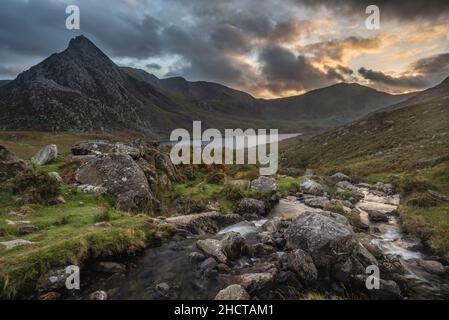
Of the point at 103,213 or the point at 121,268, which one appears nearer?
the point at 121,268

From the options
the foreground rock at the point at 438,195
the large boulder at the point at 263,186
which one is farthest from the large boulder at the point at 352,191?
the large boulder at the point at 263,186

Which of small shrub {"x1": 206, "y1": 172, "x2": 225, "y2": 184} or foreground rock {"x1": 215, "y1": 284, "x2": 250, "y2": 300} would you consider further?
small shrub {"x1": 206, "y1": 172, "x2": 225, "y2": 184}

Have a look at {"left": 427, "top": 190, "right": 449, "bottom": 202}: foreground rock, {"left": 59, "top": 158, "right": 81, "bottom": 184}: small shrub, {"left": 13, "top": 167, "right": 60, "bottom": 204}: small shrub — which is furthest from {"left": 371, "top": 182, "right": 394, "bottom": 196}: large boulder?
{"left": 13, "top": 167, "right": 60, "bottom": 204}: small shrub

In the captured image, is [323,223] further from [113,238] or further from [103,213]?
[103,213]

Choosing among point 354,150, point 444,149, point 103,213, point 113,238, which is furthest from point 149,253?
point 354,150

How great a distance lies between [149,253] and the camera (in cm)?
1578

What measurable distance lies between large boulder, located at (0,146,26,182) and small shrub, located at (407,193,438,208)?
3056 centimetres

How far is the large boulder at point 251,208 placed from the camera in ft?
82.5

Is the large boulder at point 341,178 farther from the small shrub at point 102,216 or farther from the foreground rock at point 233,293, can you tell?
the foreground rock at point 233,293

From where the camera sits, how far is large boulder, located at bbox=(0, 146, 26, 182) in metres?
20.9

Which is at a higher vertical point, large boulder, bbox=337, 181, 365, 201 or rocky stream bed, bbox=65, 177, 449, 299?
large boulder, bbox=337, 181, 365, 201

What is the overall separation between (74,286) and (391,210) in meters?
25.6

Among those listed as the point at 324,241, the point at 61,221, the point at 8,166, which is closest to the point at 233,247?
the point at 324,241

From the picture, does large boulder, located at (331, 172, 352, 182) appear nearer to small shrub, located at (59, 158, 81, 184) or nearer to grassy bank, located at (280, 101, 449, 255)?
grassy bank, located at (280, 101, 449, 255)
